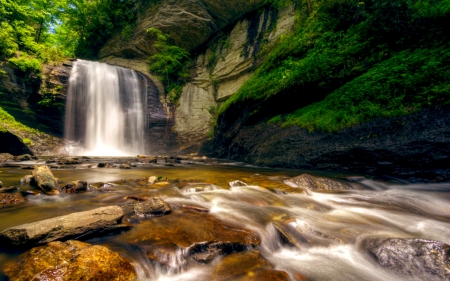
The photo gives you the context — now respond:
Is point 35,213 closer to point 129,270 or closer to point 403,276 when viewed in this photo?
point 129,270

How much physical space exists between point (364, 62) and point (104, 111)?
64.5ft

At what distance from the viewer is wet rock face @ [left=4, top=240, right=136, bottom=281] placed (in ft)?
4.97

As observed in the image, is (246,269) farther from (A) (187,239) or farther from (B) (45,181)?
(B) (45,181)

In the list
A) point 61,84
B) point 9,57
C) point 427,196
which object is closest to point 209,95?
point 61,84

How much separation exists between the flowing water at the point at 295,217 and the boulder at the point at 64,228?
121 millimetres

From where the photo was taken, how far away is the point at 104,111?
Answer: 719 inches

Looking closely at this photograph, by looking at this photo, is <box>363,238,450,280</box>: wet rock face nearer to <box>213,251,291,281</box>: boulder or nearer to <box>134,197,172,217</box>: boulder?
<box>213,251,291,281</box>: boulder

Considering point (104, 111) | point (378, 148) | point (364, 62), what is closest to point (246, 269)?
point (378, 148)

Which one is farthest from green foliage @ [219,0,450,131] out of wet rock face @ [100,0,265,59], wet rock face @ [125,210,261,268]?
wet rock face @ [100,0,265,59]

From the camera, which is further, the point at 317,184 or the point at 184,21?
the point at 184,21

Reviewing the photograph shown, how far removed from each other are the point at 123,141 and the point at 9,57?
31.3ft

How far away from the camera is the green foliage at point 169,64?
2152 centimetres

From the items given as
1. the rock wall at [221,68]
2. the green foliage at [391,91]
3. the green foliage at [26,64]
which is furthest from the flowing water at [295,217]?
the green foliage at [26,64]

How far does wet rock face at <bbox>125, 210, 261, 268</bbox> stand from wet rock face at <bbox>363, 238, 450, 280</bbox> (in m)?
1.37
